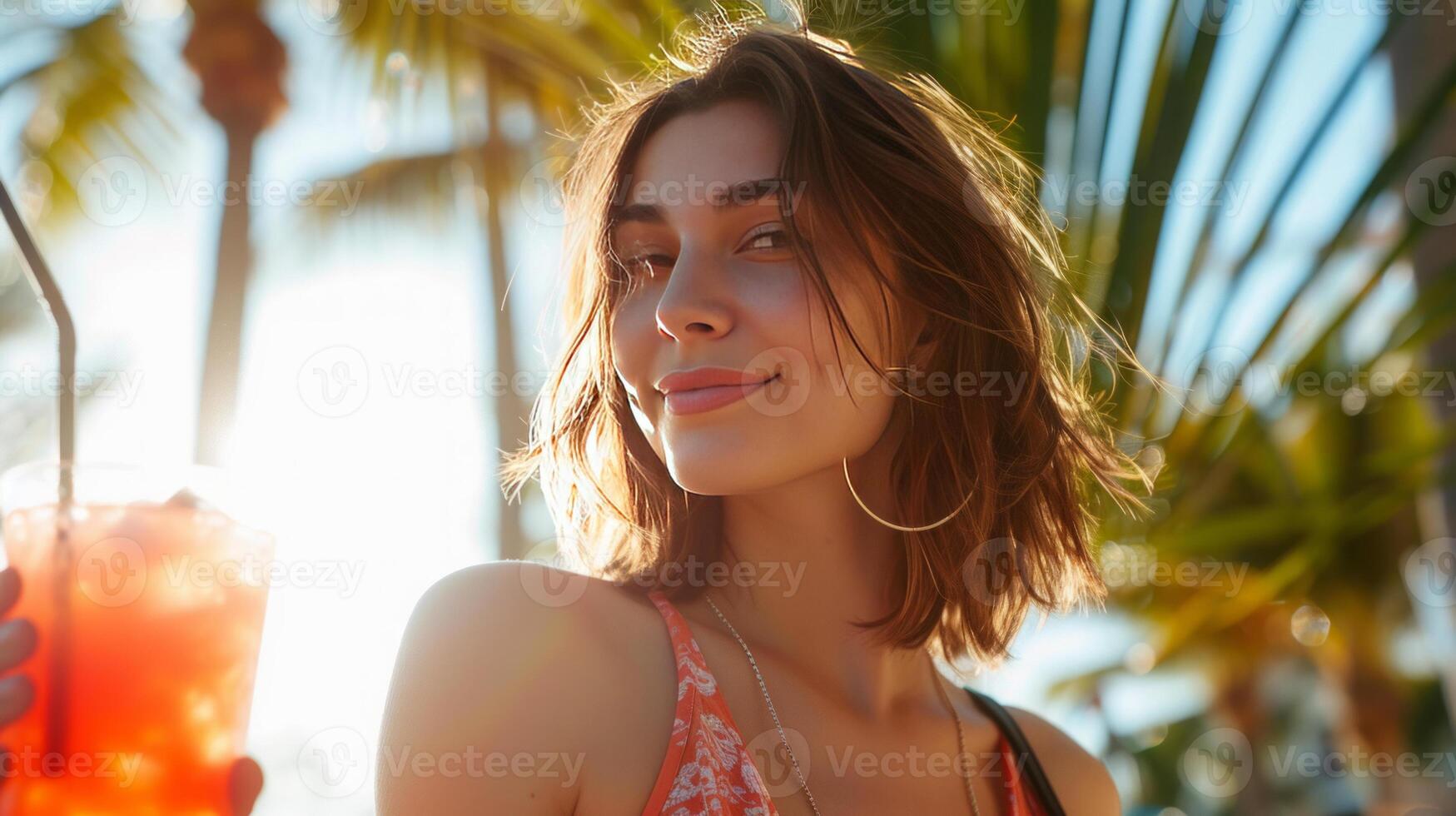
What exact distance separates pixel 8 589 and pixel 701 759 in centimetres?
68

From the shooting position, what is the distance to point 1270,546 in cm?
862

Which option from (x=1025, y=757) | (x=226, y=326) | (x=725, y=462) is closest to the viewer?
(x=725, y=462)

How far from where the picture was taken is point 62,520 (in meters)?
0.93

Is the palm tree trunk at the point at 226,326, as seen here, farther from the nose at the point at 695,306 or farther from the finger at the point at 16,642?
the nose at the point at 695,306

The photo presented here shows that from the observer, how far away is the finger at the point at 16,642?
0.90m

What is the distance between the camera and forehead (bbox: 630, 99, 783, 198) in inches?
56.9

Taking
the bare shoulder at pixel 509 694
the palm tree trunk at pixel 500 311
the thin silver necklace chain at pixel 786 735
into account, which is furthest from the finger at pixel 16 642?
the palm tree trunk at pixel 500 311

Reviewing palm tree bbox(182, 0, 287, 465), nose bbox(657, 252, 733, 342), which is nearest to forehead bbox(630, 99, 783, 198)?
nose bbox(657, 252, 733, 342)

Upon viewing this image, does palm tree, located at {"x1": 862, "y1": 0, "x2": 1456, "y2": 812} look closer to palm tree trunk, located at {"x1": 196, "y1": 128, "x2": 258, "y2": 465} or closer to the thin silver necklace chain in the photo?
the thin silver necklace chain

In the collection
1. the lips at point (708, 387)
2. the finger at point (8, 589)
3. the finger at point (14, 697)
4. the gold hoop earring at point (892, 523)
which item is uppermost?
the lips at point (708, 387)

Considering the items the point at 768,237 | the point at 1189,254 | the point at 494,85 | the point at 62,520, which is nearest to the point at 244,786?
the point at 62,520

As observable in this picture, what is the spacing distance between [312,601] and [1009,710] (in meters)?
1.11

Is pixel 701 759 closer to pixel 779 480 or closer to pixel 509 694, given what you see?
pixel 509 694

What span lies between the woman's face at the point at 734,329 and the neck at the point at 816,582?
0.10 m
